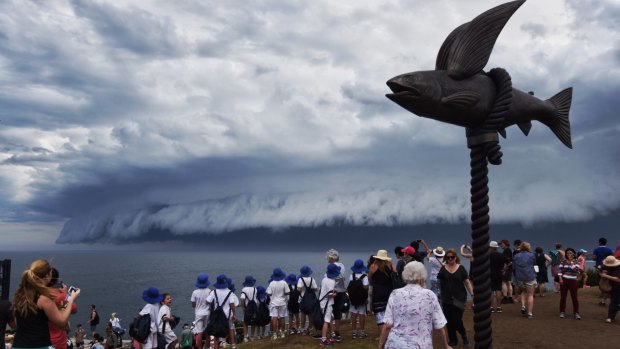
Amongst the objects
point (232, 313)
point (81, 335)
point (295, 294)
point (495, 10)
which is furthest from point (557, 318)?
point (81, 335)

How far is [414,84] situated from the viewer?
15.6 ft

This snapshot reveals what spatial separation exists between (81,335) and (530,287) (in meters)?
32.8

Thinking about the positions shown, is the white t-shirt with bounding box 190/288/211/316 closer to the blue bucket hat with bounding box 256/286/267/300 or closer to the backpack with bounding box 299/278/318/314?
the blue bucket hat with bounding box 256/286/267/300

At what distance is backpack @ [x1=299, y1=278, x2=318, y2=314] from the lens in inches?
439

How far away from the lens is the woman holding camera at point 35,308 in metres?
4.99

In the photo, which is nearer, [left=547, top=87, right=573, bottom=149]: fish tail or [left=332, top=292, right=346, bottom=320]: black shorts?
[left=547, top=87, right=573, bottom=149]: fish tail

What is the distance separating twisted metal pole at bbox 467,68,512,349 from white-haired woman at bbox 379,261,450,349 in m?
0.47

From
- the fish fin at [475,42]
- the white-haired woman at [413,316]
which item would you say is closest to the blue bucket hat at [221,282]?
the white-haired woman at [413,316]

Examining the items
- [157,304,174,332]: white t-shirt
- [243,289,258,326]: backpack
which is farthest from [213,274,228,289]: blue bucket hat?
[243,289,258,326]: backpack

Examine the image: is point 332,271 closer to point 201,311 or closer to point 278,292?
point 278,292

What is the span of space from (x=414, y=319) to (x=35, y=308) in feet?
13.6

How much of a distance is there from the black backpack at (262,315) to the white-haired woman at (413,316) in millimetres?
7374

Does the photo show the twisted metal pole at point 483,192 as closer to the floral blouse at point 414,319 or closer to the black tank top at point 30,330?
the floral blouse at point 414,319

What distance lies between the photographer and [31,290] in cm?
501
